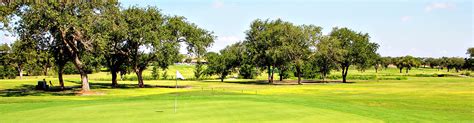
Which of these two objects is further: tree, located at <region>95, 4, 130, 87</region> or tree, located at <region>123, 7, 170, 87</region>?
tree, located at <region>123, 7, 170, 87</region>

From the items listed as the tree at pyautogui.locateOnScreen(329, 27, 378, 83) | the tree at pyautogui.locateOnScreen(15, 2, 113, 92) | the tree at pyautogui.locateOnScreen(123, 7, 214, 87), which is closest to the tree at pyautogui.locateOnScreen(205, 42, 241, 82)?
the tree at pyautogui.locateOnScreen(329, 27, 378, 83)

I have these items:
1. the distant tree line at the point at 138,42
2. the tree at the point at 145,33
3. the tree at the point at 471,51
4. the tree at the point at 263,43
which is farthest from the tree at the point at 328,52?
the tree at the point at 471,51

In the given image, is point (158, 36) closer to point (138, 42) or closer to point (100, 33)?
point (138, 42)

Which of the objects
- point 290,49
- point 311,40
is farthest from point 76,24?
point 311,40

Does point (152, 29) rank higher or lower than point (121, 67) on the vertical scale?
higher

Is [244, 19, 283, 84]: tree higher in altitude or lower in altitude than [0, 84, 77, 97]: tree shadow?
higher

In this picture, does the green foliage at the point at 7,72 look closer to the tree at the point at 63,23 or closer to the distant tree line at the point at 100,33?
the distant tree line at the point at 100,33

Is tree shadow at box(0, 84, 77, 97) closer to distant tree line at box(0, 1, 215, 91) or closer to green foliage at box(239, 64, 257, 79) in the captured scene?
distant tree line at box(0, 1, 215, 91)

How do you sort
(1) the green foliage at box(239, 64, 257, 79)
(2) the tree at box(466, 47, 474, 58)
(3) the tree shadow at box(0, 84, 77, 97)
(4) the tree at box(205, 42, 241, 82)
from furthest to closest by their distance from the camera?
(2) the tree at box(466, 47, 474, 58) → (1) the green foliage at box(239, 64, 257, 79) → (4) the tree at box(205, 42, 241, 82) → (3) the tree shadow at box(0, 84, 77, 97)

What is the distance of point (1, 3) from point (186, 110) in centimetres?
3813

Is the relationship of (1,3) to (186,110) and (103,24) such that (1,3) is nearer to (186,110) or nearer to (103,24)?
(103,24)

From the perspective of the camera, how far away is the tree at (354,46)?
98.3m

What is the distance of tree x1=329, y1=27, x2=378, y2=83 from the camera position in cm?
9831

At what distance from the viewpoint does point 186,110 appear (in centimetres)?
2122
